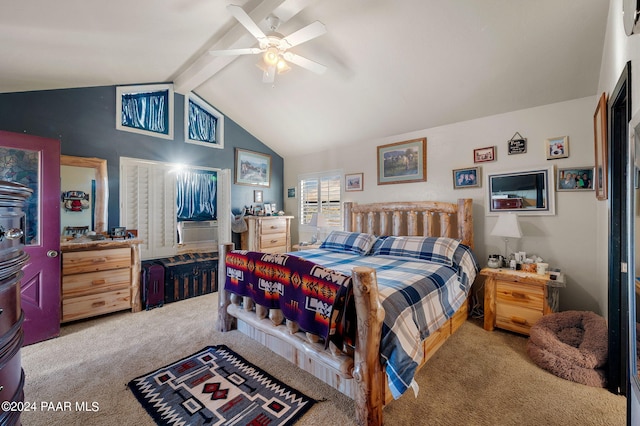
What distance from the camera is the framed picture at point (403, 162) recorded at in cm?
381

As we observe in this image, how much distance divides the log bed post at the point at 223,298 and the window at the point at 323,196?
235 centimetres

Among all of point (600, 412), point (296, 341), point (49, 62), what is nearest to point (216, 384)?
point (296, 341)

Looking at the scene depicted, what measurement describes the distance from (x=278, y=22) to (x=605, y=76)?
9.68ft

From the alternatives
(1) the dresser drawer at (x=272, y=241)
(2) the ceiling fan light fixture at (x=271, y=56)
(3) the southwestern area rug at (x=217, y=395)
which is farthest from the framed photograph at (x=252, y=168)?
(3) the southwestern area rug at (x=217, y=395)

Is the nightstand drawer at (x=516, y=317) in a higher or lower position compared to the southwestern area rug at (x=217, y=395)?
higher

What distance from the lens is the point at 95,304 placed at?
10.1 feet

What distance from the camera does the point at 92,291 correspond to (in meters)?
3.07

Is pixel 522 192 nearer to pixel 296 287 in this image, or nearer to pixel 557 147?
pixel 557 147

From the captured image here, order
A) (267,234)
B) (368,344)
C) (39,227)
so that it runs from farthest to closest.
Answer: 1. (267,234)
2. (39,227)
3. (368,344)

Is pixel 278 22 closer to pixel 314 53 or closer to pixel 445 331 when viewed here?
pixel 314 53

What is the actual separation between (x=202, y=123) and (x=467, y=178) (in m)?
4.40

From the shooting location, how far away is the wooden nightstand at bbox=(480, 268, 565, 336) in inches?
99.0

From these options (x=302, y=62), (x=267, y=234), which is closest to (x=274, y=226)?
(x=267, y=234)

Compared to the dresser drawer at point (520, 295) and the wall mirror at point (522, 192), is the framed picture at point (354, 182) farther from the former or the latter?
the dresser drawer at point (520, 295)
